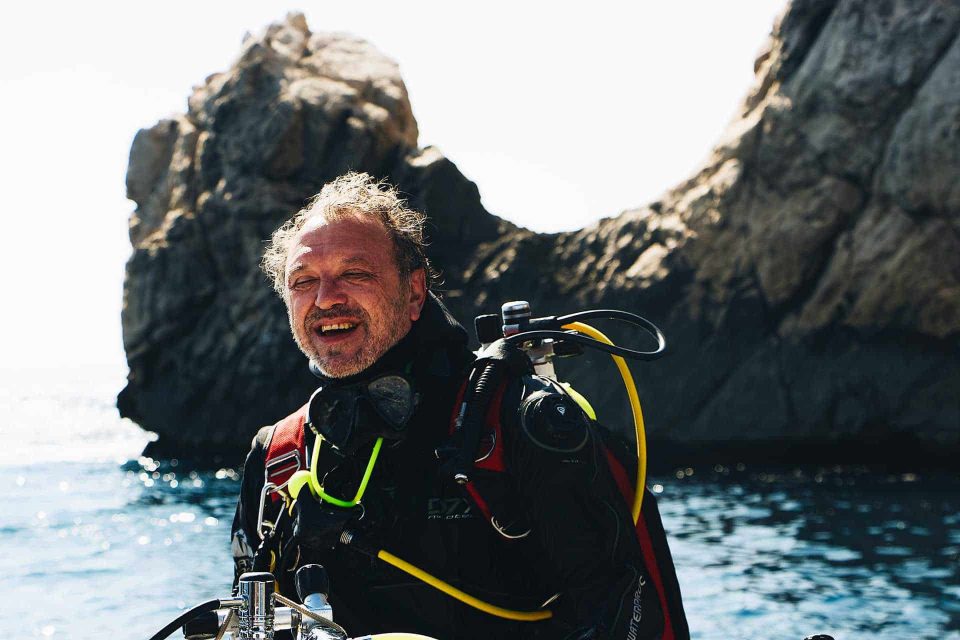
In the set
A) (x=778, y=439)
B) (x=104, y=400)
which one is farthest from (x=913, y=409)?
(x=104, y=400)

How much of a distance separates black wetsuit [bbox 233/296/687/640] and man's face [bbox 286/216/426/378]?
0.06m

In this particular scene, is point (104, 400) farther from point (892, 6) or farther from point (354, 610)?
point (354, 610)

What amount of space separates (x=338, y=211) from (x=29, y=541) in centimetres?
1552

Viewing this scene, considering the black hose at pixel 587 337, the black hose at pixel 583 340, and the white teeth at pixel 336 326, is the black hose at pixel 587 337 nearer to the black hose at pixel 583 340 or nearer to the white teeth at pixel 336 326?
the black hose at pixel 583 340

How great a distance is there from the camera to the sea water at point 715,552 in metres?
9.75

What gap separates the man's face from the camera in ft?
8.13

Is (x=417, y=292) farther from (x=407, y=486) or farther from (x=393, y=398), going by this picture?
(x=407, y=486)

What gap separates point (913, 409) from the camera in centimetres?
1964

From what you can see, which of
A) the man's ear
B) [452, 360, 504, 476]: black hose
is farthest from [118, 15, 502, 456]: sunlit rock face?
[452, 360, 504, 476]: black hose

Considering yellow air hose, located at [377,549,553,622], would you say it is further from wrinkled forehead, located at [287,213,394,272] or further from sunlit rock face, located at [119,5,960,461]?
sunlit rock face, located at [119,5,960,461]

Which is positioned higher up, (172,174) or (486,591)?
(172,174)

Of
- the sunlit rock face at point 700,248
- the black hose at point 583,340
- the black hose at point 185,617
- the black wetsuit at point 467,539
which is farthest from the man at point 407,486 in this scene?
the sunlit rock face at point 700,248

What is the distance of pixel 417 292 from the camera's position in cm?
265

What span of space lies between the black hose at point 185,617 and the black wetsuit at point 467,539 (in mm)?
654
